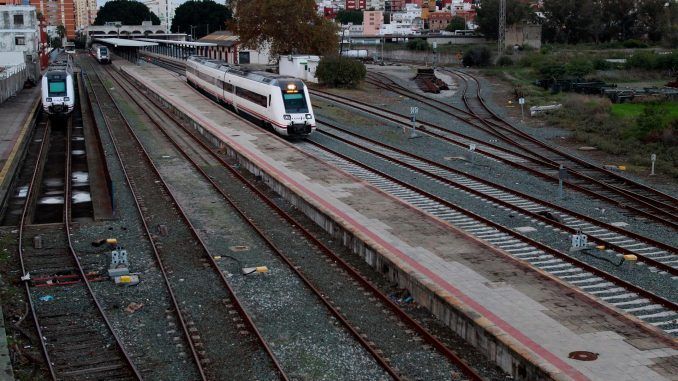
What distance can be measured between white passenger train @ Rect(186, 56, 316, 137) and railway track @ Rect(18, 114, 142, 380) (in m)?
13.8

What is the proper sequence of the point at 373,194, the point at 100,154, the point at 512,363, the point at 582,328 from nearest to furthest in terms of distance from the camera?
the point at 512,363
the point at 582,328
the point at 373,194
the point at 100,154

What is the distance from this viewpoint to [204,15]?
15138cm

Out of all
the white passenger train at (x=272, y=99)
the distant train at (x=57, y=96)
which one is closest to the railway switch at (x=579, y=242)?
the white passenger train at (x=272, y=99)

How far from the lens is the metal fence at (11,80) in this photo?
43.4 meters

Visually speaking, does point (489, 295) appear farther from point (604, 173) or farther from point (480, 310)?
point (604, 173)

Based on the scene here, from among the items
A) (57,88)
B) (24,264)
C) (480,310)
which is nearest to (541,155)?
(480,310)

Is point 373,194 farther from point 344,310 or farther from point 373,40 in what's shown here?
point 373,40

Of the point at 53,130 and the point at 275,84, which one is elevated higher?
the point at 275,84

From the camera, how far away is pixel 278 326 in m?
12.7

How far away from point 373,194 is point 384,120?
18.3m

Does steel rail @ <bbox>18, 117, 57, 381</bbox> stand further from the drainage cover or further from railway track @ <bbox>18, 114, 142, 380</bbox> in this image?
the drainage cover

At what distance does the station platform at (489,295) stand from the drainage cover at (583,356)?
68mm

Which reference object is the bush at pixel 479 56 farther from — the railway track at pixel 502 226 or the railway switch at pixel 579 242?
the railway switch at pixel 579 242

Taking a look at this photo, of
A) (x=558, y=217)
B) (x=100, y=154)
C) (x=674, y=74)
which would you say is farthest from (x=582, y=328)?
(x=674, y=74)
